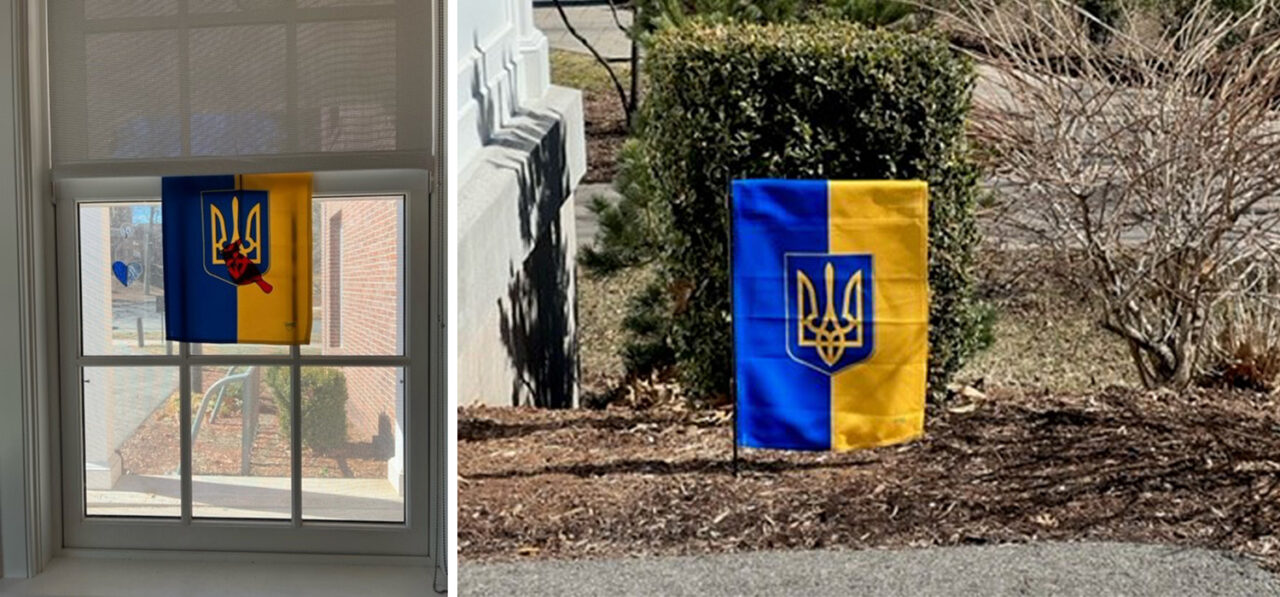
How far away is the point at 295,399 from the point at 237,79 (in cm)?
77

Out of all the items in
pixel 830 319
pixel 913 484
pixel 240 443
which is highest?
pixel 830 319

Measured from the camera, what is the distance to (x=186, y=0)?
13.1ft

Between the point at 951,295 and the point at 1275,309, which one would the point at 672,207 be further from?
the point at 1275,309

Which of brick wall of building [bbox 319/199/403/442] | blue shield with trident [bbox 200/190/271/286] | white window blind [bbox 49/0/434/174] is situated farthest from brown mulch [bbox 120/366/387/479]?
white window blind [bbox 49/0/434/174]

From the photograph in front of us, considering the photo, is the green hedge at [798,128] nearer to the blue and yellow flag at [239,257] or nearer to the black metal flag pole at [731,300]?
the black metal flag pole at [731,300]

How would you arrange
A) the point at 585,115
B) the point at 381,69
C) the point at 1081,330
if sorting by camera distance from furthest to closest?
1. the point at 585,115
2. the point at 1081,330
3. the point at 381,69

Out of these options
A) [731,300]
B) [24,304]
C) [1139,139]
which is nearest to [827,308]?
[731,300]

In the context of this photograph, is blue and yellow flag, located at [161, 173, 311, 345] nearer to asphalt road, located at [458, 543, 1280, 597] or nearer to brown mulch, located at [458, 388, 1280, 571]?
brown mulch, located at [458, 388, 1280, 571]

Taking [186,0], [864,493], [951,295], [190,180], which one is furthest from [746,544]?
[186,0]

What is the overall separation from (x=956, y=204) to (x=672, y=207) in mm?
729

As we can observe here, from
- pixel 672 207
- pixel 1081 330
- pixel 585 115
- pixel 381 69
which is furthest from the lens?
pixel 585 115

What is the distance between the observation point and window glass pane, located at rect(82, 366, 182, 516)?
4125 millimetres

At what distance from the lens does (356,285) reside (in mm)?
4055

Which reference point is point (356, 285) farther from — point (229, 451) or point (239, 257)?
point (229, 451)
